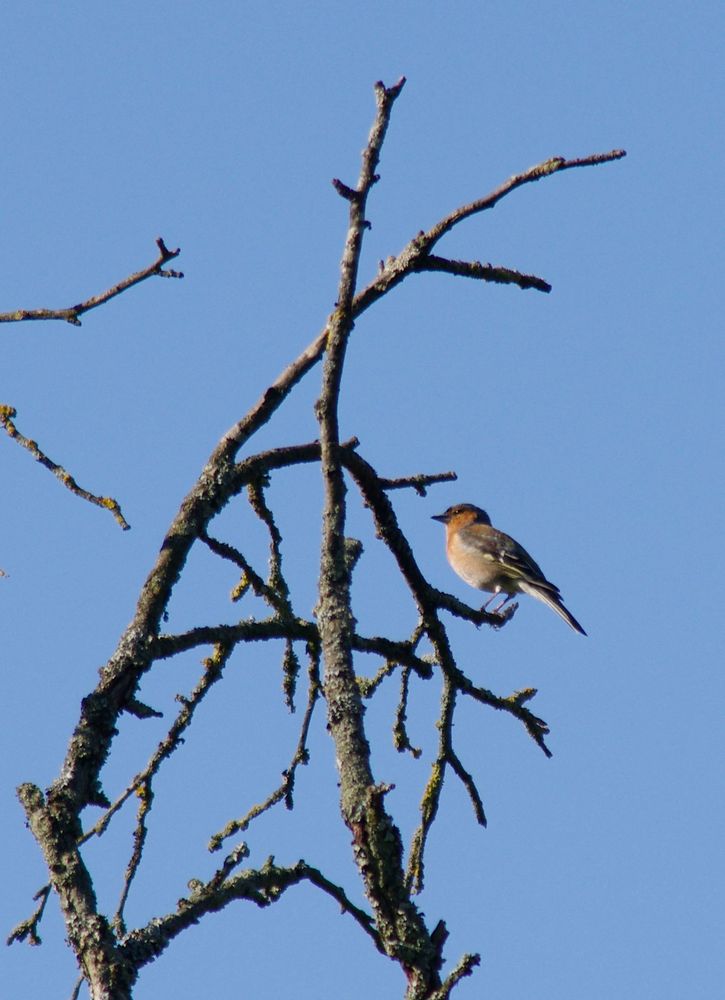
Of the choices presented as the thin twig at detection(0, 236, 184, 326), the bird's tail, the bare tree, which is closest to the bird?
the bird's tail

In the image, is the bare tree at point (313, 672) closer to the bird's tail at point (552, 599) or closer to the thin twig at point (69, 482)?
the thin twig at point (69, 482)

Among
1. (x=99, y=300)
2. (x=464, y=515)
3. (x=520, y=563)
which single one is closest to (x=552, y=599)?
(x=520, y=563)

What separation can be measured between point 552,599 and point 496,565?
0.76 meters

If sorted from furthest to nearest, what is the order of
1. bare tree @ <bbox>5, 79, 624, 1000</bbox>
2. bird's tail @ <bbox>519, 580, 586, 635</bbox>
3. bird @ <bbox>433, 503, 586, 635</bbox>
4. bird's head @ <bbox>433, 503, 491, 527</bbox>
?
bird's head @ <bbox>433, 503, 491, 527</bbox> < bird @ <bbox>433, 503, 586, 635</bbox> < bird's tail @ <bbox>519, 580, 586, 635</bbox> < bare tree @ <bbox>5, 79, 624, 1000</bbox>

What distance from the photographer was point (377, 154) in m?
3.19

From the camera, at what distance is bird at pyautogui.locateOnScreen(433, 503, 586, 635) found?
38.5 feet

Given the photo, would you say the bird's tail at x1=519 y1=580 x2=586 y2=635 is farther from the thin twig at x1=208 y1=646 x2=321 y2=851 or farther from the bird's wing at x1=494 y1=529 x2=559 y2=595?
the thin twig at x1=208 y1=646 x2=321 y2=851

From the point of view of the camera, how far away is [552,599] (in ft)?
37.8

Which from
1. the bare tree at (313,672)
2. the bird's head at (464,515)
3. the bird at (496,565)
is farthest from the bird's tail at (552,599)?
the bare tree at (313,672)

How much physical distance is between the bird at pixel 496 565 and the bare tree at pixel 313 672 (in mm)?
6773

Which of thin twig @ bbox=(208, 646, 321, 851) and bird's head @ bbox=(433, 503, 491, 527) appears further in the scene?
bird's head @ bbox=(433, 503, 491, 527)

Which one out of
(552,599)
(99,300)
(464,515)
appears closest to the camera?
(99,300)

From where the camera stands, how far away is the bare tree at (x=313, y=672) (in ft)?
9.77

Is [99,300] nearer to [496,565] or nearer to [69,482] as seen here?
[69,482]
